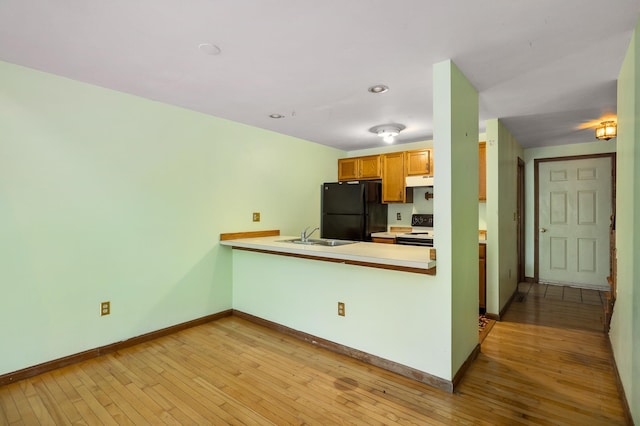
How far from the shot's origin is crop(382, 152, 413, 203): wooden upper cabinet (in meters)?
4.59

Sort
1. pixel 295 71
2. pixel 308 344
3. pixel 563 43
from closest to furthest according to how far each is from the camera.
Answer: pixel 563 43 < pixel 295 71 < pixel 308 344

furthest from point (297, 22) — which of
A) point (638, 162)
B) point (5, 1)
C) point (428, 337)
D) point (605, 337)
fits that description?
point (605, 337)

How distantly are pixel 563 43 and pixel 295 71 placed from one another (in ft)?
5.53

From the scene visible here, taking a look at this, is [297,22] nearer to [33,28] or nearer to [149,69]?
[149,69]

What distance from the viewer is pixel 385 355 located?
2494 mm

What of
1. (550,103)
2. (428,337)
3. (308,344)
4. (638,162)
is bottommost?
(308,344)

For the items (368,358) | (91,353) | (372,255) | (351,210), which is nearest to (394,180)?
(351,210)

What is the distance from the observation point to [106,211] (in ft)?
8.93

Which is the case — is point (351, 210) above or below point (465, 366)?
above

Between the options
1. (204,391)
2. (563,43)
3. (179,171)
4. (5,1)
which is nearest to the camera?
(5,1)

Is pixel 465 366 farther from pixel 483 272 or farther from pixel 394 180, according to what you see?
pixel 394 180

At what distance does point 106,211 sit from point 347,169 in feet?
11.3

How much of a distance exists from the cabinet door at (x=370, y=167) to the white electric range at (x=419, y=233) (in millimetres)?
858

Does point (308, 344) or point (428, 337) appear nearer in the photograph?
point (428, 337)
